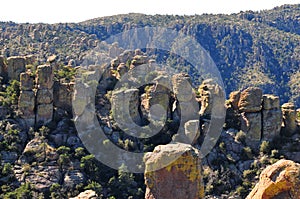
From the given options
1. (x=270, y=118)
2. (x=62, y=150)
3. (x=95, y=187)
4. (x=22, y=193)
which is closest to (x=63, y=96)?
(x=62, y=150)

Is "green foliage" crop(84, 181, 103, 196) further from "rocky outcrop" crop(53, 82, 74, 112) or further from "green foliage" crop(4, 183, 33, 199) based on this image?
"rocky outcrop" crop(53, 82, 74, 112)

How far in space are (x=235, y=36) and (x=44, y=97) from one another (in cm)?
11867

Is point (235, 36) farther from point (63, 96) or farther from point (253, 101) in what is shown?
point (63, 96)

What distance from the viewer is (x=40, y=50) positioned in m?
93.6

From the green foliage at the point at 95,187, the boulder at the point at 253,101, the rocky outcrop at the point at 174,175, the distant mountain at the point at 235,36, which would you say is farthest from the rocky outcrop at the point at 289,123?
the distant mountain at the point at 235,36

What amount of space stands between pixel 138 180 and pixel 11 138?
1127cm

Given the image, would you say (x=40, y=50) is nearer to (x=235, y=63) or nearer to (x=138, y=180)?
(x=138, y=180)

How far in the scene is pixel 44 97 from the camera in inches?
1753

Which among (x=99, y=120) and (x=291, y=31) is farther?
(x=291, y=31)

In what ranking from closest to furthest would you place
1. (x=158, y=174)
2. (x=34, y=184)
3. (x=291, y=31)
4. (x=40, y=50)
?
(x=158, y=174) < (x=34, y=184) < (x=40, y=50) < (x=291, y=31)

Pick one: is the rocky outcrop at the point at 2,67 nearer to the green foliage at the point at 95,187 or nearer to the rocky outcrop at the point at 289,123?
the green foliage at the point at 95,187

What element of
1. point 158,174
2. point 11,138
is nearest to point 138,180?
point 11,138

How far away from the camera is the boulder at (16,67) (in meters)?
48.6

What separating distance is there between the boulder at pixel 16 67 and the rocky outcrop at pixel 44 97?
16.3 ft
